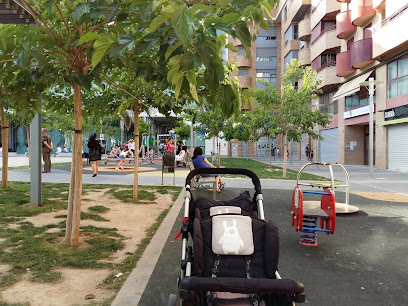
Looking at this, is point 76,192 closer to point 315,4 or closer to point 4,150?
point 4,150

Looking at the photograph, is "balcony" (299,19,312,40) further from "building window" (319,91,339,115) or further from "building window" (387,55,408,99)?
"building window" (387,55,408,99)

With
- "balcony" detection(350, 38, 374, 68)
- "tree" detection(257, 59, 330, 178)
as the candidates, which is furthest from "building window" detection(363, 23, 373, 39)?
"tree" detection(257, 59, 330, 178)

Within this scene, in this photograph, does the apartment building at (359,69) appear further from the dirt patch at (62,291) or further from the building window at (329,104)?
the dirt patch at (62,291)

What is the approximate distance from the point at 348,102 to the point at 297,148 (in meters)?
16.4

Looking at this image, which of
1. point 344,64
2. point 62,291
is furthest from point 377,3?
point 62,291

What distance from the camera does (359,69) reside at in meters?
25.6

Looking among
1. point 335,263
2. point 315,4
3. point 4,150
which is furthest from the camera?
point 315,4

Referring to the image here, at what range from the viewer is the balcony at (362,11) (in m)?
23.5

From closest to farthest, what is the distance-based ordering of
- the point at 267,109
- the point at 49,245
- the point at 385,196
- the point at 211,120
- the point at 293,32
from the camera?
1. the point at 49,245
2. the point at 385,196
3. the point at 267,109
4. the point at 211,120
5. the point at 293,32

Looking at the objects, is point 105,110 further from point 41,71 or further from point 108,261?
point 108,261

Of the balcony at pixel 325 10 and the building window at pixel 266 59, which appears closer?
the balcony at pixel 325 10

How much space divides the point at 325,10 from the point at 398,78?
1186 cm

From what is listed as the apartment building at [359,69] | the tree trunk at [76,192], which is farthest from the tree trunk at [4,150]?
the apartment building at [359,69]

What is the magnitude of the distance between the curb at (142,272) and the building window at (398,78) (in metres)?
19.2
